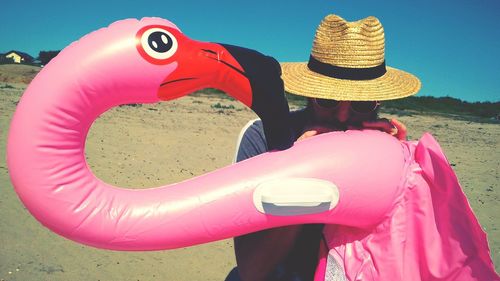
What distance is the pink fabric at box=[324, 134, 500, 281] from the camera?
1.52 metres

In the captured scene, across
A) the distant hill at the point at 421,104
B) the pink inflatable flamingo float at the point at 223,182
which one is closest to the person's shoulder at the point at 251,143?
the pink inflatable flamingo float at the point at 223,182

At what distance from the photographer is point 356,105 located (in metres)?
1.66

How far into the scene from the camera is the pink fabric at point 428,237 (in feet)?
4.98

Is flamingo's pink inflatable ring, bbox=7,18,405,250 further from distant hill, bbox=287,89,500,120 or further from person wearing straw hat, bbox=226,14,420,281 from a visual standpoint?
distant hill, bbox=287,89,500,120

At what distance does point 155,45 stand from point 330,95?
0.69 meters

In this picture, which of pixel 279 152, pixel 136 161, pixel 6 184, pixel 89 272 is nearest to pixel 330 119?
pixel 279 152

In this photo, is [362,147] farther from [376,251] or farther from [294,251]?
[294,251]

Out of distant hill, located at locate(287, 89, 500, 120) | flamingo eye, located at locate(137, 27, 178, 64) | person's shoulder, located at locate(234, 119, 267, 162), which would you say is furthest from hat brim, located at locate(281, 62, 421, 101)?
distant hill, located at locate(287, 89, 500, 120)

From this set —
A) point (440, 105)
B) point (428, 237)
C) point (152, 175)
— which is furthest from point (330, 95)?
point (440, 105)

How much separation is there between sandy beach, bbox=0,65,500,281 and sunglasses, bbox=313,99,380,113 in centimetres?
238

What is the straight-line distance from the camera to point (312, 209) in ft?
4.70

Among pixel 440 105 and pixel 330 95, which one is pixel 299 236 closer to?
pixel 330 95

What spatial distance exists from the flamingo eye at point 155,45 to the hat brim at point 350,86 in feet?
1.95

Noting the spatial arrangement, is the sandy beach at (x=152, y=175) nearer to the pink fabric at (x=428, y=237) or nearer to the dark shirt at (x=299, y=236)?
the dark shirt at (x=299, y=236)
